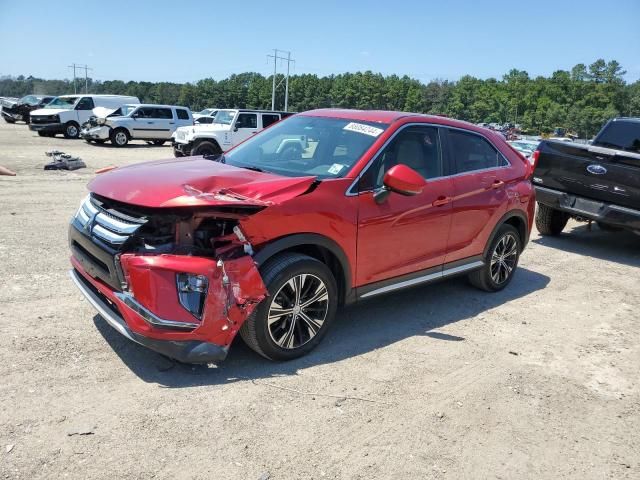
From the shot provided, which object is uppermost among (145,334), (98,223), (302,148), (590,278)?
(302,148)

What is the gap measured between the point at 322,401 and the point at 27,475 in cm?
167

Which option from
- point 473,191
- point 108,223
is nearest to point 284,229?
point 108,223

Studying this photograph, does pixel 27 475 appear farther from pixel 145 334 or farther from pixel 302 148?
pixel 302 148

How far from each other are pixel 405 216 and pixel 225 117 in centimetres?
1478

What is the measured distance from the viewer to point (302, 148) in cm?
471

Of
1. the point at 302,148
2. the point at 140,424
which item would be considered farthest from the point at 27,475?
the point at 302,148

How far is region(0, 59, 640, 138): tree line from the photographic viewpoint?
10169 cm

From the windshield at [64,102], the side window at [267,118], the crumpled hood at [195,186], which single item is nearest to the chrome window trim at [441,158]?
the crumpled hood at [195,186]

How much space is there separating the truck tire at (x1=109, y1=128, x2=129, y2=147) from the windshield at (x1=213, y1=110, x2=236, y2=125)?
611 cm

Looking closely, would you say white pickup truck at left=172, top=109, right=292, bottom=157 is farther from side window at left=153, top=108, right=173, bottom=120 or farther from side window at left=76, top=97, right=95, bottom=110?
side window at left=76, top=97, right=95, bottom=110

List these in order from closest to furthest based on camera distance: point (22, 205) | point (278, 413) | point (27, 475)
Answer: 1. point (27, 475)
2. point (278, 413)
3. point (22, 205)

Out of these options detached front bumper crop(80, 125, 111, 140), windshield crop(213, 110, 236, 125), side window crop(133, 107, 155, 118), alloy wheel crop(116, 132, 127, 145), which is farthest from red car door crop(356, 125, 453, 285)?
side window crop(133, 107, 155, 118)

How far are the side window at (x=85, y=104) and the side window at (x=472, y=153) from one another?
79.0 ft

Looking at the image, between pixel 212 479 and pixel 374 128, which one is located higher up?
pixel 374 128
